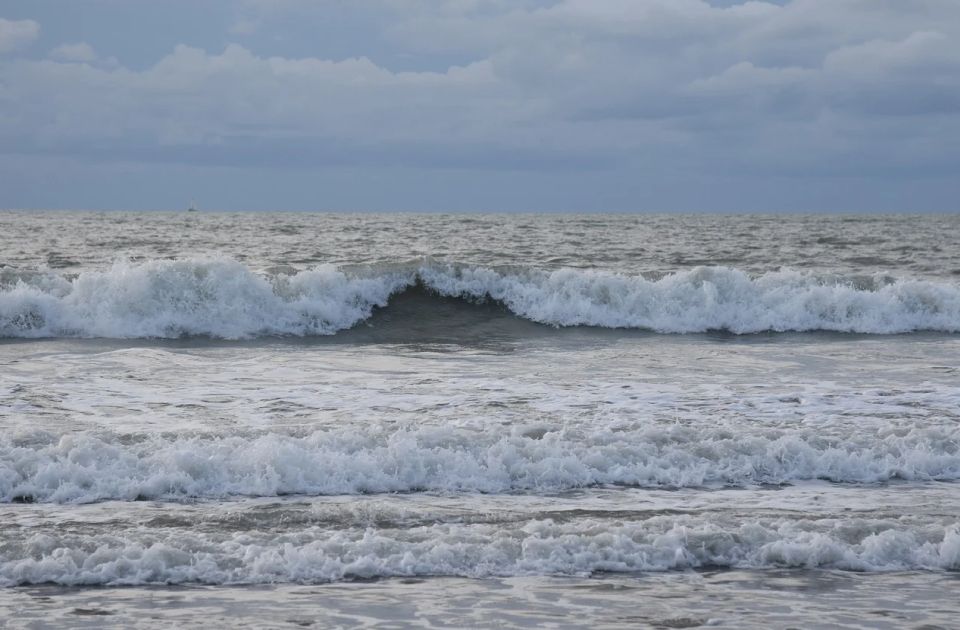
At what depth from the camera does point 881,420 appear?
9.24 meters

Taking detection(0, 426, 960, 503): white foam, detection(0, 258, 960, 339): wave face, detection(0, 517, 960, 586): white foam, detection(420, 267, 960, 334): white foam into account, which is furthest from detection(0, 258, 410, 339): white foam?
detection(0, 517, 960, 586): white foam

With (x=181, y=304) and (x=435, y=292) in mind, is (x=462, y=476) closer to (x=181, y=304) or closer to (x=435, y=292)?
(x=181, y=304)

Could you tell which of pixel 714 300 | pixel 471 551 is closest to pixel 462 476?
pixel 471 551

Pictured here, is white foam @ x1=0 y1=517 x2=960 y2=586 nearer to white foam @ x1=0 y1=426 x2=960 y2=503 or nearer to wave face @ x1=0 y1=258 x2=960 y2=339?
white foam @ x1=0 y1=426 x2=960 y2=503

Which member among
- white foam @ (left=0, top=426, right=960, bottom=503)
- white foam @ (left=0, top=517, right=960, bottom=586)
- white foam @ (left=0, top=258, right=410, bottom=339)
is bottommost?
white foam @ (left=0, top=517, right=960, bottom=586)

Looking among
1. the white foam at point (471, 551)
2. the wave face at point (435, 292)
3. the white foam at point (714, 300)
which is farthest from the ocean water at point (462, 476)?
the white foam at point (714, 300)

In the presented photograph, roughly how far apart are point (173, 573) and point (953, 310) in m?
17.1

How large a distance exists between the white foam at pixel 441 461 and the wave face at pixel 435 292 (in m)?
8.77

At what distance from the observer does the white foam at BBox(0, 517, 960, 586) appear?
5.56 meters

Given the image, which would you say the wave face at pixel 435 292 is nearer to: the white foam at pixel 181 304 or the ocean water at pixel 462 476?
the white foam at pixel 181 304

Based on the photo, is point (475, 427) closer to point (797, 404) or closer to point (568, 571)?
point (568, 571)

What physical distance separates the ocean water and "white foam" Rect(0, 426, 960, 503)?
0.02 meters

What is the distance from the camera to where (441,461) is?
25.1 ft

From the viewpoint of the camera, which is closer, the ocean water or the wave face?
the ocean water
